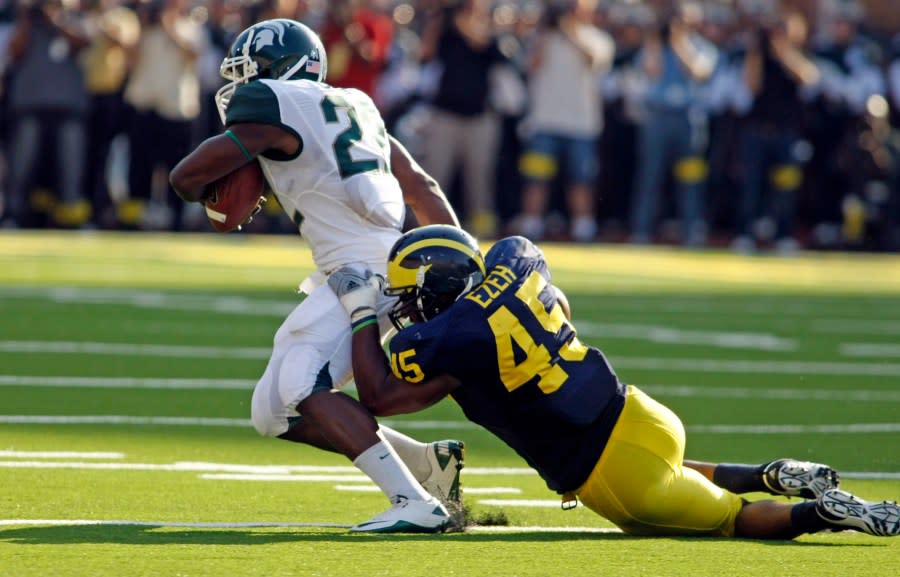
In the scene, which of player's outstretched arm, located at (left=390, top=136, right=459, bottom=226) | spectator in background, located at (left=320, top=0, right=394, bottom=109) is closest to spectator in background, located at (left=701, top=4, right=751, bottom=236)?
spectator in background, located at (left=320, top=0, right=394, bottom=109)

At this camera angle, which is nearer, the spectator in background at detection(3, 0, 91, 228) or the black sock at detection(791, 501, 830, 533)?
the black sock at detection(791, 501, 830, 533)

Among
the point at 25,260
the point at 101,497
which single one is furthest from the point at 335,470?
the point at 25,260

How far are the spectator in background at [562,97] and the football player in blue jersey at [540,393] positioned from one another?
1299 cm

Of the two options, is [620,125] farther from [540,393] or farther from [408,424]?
[540,393]

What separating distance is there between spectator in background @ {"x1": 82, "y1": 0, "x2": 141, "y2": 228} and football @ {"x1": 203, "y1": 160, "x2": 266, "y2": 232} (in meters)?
13.4

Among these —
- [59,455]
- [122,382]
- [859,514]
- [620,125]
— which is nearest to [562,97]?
[620,125]

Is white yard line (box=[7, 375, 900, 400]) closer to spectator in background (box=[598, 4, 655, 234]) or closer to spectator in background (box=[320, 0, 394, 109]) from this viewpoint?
spectator in background (box=[320, 0, 394, 109])

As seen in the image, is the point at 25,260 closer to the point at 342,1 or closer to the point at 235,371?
the point at 342,1

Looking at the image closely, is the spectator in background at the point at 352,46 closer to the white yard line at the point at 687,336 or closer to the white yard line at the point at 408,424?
the white yard line at the point at 687,336

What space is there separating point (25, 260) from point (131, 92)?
393cm

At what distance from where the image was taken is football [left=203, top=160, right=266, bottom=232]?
6.58 m

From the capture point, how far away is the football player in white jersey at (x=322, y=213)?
618 centimetres

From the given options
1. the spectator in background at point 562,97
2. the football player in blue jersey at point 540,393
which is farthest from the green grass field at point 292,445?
the spectator in background at point 562,97

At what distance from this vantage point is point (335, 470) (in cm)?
761
